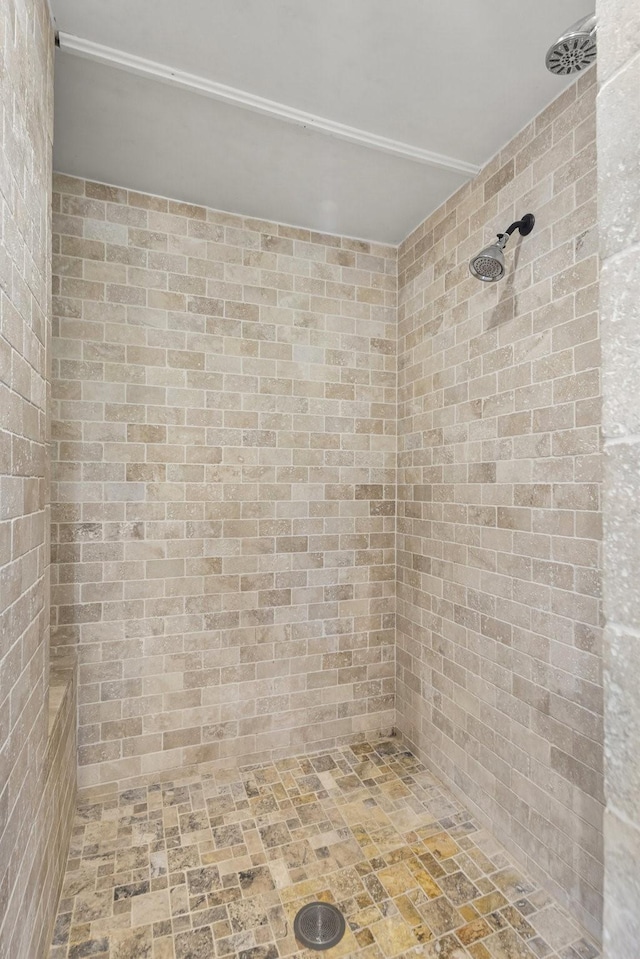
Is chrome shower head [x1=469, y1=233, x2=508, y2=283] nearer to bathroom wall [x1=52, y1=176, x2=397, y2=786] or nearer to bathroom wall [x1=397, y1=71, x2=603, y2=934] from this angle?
bathroom wall [x1=397, y1=71, x2=603, y2=934]

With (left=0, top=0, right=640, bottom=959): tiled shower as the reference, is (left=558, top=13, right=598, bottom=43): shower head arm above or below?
above

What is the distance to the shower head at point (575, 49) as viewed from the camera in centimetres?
134

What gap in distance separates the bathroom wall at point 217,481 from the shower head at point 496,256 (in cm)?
97

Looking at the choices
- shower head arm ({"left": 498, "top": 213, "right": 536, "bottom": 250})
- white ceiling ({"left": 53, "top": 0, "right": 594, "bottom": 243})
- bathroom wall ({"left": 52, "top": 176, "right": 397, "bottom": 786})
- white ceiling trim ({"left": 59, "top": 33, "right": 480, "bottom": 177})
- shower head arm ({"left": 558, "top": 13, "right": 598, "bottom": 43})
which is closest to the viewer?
shower head arm ({"left": 558, "top": 13, "right": 598, "bottom": 43})

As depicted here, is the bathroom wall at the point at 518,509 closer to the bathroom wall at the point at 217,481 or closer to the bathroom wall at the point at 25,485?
the bathroom wall at the point at 217,481

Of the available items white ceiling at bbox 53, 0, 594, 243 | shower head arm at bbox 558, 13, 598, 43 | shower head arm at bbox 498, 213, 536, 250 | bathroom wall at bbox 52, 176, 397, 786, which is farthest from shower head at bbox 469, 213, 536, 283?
bathroom wall at bbox 52, 176, 397, 786

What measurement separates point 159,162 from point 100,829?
2.97m

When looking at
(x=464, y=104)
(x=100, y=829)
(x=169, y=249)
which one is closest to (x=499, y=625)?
(x=100, y=829)

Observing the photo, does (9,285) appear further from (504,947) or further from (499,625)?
(504,947)

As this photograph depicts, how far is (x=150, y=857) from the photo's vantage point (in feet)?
6.28

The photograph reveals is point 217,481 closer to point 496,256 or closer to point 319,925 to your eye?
point 496,256

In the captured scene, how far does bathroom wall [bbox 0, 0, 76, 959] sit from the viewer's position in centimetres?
Answer: 99

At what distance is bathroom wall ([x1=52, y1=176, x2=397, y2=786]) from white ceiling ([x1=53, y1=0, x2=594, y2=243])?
13.2 inches

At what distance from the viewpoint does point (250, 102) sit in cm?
181
